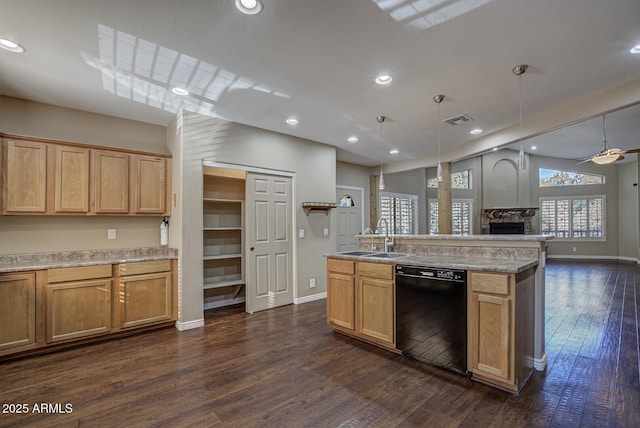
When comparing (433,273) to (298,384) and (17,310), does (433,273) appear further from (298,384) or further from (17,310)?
(17,310)

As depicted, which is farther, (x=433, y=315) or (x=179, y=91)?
(x=179, y=91)

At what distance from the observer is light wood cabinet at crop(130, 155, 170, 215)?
12.0 feet

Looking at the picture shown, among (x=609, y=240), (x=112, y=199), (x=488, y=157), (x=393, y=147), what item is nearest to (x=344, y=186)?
(x=393, y=147)

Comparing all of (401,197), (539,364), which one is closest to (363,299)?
(539,364)

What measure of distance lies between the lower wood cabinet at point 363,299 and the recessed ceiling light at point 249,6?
236cm

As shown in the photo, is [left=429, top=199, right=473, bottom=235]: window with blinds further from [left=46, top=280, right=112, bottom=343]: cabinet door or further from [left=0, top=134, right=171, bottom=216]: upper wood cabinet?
[left=46, top=280, right=112, bottom=343]: cabinet door

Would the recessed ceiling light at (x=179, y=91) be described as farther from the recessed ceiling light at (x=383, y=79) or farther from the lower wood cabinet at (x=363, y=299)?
the lower wood cabinet at (x=363, y=299)

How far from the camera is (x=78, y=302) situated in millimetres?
3100

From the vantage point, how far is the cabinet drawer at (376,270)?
2896 mm

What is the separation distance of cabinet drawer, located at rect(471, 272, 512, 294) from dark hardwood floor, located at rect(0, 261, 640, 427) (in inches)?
29.8

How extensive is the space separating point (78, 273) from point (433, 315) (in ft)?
11.8

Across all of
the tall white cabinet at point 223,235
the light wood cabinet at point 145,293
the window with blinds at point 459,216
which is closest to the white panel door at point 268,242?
the tall white cabinet at point 223,235

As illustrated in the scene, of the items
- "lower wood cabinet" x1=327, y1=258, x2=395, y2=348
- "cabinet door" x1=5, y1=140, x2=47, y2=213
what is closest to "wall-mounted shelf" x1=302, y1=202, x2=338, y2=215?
"lower wood cabinet" x1=327, y1=258, x2=395, y2=348

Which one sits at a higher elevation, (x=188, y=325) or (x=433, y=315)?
(x=433, y=315)
